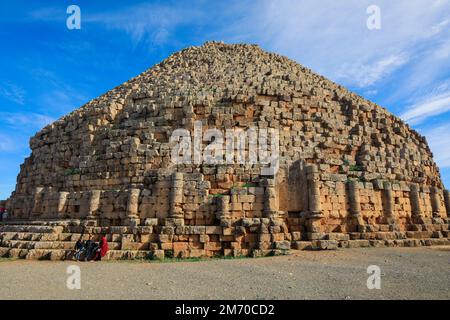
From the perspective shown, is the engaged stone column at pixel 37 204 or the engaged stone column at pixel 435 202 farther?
the engaged stone column at pixel 435 202

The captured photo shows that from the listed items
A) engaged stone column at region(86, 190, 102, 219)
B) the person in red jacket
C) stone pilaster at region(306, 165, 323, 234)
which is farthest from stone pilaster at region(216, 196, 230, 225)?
engaged stone column at region(86, 190, 102, 219)

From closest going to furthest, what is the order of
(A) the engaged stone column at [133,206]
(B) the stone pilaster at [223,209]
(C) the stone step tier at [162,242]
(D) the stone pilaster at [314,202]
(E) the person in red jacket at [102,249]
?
(E) the person in red jacket at [102,249]
(C) the stone step tier at [162,242]
(B) the stone pilaster at [223,209]
(A) the engaged stone column at [133,206]
(D) the stone pilaster at [314,202]

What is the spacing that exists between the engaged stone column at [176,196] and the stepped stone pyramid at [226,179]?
0.04m

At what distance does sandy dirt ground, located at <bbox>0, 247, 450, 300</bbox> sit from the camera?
22.3 ft

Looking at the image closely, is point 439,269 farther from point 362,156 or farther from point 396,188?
point 362,156

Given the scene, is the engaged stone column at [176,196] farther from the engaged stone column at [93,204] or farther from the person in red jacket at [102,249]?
the engaged stone column at [93,204]

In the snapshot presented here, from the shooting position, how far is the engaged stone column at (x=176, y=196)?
42.4 feet

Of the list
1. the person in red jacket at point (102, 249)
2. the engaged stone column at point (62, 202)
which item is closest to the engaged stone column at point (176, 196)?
the person in red jacket at point (102, 249)

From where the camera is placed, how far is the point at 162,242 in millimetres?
12375

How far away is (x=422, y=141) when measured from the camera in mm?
23391

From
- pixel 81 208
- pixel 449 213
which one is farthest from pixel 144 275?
pixel 449 213

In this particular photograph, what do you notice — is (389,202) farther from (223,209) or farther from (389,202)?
(223,209)

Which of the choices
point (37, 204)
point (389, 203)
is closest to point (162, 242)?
point (37, 204)

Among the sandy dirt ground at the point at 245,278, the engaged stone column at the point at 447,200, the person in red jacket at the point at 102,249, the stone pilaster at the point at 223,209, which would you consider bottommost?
the sandy dirt ground at the point at 245,278
